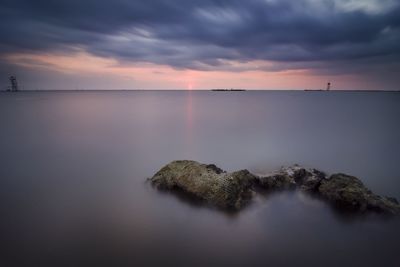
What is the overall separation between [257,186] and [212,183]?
2.73 metres

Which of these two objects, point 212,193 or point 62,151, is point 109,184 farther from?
point 62,151

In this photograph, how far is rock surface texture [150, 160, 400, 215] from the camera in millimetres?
10875

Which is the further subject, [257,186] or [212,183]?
[257,186]

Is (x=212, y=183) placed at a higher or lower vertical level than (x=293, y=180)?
higher

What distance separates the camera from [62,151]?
22109mm

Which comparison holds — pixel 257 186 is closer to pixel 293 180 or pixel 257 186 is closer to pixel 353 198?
pixel 293 180

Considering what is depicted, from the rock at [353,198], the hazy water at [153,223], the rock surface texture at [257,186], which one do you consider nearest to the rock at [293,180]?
the rock surface texture at [257,186]

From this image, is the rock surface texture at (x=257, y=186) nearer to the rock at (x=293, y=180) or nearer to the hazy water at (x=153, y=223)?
the rock at (x=293, y=180)

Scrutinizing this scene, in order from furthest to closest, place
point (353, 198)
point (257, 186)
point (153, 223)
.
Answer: point (257, 186) < point (353, 198) < point (153, 223)

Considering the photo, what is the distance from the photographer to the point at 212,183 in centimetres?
1155

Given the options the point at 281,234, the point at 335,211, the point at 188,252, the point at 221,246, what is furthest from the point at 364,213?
the point at 188,252

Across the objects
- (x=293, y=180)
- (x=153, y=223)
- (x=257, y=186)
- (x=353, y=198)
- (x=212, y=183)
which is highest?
(x=212, y=183)

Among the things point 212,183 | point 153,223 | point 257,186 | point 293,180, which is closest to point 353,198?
point 293,180

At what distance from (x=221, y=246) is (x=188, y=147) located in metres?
16.5
